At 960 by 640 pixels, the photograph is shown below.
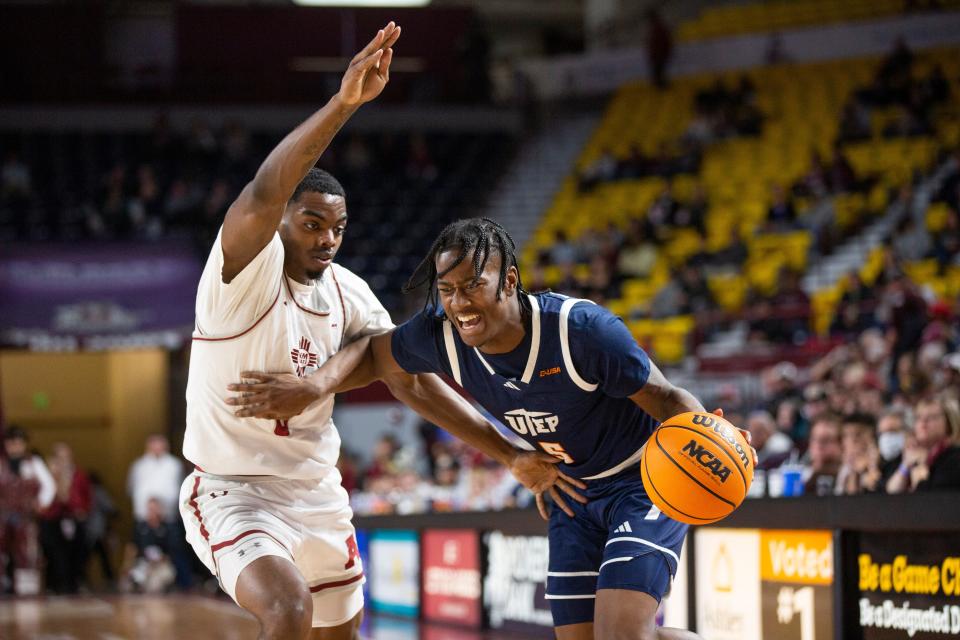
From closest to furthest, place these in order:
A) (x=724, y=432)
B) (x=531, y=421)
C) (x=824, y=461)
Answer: (x=724, y=432), (x=531, y=421), (x=824, y=461)

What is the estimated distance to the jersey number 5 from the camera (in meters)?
4.50

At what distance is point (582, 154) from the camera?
2255 centimetres

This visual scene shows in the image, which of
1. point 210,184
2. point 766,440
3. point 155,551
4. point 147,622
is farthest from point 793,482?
point 210,184

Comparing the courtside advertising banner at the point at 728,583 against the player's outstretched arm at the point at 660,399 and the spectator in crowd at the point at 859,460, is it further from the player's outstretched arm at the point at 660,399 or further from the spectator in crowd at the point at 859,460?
the player's outstretched arm at the point at 660,399

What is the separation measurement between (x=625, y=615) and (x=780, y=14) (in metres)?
19.6

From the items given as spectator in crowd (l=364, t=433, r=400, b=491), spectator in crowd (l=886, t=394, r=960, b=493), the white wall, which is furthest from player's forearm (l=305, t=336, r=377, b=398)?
the white wall

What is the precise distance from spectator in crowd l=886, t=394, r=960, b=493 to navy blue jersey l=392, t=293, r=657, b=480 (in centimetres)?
232

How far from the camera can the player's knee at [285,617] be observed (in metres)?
3.98

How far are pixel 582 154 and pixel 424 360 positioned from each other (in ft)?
60.2

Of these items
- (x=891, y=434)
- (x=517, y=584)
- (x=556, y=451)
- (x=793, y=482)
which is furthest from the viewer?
(x=517, y=584)

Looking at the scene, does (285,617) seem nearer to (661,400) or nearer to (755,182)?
(661,400)

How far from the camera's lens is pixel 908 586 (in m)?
5.73

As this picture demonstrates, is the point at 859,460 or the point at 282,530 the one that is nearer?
the point at 282,530

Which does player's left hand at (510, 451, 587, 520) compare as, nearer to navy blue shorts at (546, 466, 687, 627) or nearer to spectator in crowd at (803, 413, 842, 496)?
navy blue shorts at (546, 466, 687, 627)
